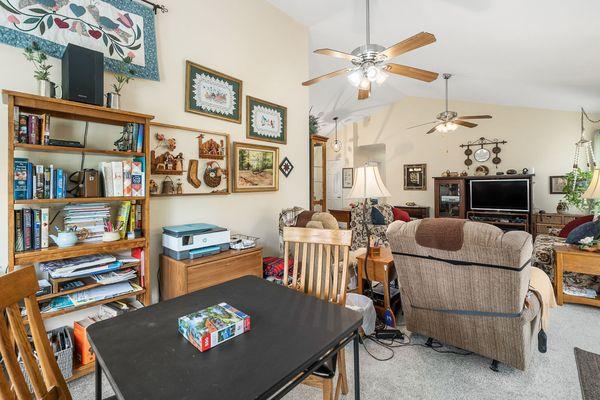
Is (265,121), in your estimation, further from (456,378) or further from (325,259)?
(456,378)

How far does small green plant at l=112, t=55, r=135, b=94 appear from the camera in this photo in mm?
2180

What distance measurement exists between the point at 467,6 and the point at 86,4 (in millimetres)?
3274

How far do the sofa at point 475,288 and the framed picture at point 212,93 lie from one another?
2049 millimetres

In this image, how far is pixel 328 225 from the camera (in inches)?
123

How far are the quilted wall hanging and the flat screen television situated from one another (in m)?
6.35

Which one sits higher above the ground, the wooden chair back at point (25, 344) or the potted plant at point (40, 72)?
the potted plant at point (40, 72)

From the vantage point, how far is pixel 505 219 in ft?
19.6

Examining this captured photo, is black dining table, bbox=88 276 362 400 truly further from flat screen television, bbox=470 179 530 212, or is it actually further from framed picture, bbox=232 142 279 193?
flat screen television, bbox=470 179 530 212

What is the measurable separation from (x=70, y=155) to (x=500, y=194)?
273 inches

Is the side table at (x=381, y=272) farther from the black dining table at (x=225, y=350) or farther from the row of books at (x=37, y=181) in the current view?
the row of books at (x=37, y=181)

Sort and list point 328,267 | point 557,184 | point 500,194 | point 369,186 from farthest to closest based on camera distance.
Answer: point 500,194, point 557,184, point 369,186, point 328,267

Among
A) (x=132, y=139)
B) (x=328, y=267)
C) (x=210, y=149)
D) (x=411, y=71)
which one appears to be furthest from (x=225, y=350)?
(x=411, y=71)

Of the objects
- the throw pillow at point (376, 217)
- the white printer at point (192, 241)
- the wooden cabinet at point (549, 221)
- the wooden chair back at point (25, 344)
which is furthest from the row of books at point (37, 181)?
the wooden cabinet at point (549, 221)

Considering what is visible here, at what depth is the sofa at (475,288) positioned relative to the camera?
169cm
